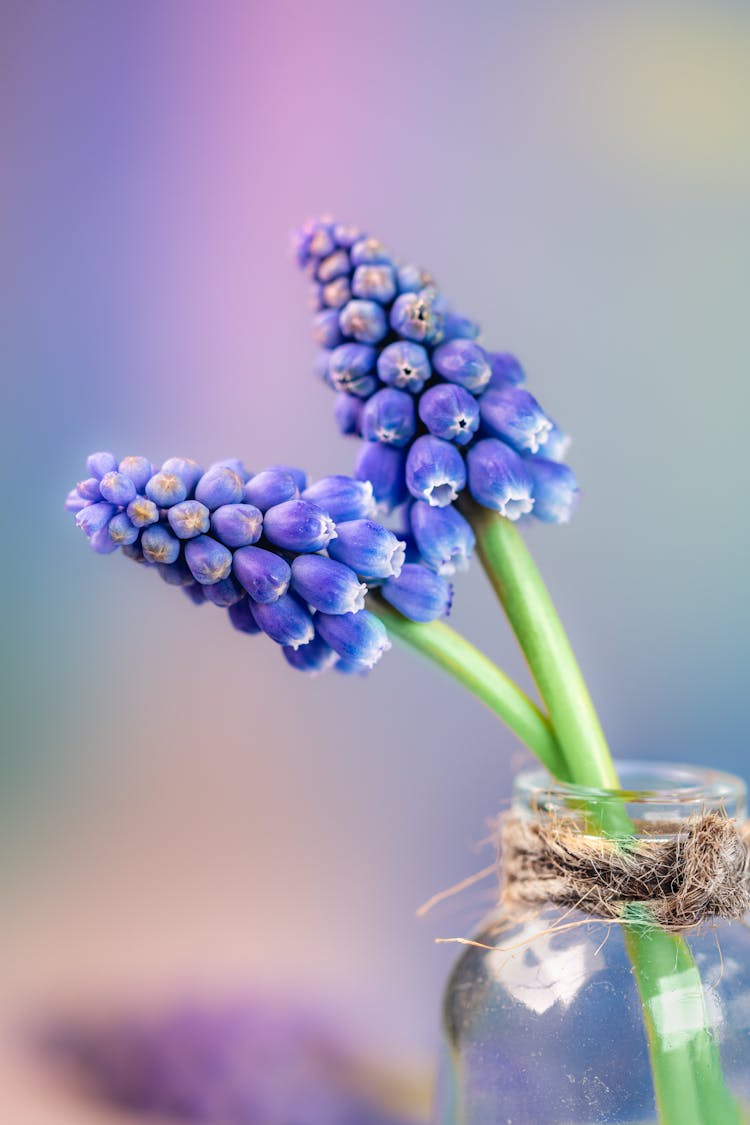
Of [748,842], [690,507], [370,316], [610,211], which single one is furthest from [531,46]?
[748,842]

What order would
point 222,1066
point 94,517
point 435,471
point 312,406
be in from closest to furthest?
point 94,517
point 435,471
point 222,1066
point 312,406

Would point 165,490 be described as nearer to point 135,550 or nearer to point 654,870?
point 135,550

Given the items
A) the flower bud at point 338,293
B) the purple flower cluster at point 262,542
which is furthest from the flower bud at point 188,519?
the flower bud at point 338,293

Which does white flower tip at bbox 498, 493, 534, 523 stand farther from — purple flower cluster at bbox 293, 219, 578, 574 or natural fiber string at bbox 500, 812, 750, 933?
natural fiber string at bbox 500, 812, 750, 933

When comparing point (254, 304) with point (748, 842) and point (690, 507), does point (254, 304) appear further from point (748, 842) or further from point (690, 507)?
point (748, 842)

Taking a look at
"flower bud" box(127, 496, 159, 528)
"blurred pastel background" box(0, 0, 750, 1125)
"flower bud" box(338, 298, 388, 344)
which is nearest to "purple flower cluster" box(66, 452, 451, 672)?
"flower bud" box(127, 496, 159, 528)

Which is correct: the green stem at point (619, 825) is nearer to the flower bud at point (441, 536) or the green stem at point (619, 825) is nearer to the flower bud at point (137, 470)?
the flower bud at point (441, 536)

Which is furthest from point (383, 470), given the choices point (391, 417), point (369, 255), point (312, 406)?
point (312, 406)
